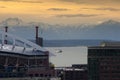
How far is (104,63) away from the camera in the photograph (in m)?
83.7

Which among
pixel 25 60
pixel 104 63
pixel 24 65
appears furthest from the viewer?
pixel 25 60

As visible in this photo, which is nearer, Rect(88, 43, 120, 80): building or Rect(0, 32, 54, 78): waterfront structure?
Rect(88, 43, 120, 80): building

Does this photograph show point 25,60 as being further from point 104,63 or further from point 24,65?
point 104,63

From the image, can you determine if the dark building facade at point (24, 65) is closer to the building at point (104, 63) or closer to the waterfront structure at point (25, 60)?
the waterfront structure at point (25, 60)

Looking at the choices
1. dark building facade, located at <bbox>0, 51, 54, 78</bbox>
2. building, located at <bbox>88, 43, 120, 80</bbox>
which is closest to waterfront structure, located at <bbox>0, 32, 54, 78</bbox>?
dark building facade, located at <bbox>0, 51, 54, 78</bbox>

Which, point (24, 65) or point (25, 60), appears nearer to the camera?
point (24, 65)

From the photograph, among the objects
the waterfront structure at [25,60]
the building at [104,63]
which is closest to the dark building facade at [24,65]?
the waterfront structure at [25,60]

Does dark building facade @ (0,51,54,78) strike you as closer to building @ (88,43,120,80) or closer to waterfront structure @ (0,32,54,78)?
waterfront structure @ (0,32,54,78)

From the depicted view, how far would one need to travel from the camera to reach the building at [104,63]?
82562 millimetres

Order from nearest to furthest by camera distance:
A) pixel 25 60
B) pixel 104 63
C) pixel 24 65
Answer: pixel 104 63 → pixel 24 65 → pixel 25 60

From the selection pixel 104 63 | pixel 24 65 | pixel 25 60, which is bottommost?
pixel 104 63

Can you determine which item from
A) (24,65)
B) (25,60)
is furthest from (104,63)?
(25,60)

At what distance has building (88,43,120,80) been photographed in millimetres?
82562

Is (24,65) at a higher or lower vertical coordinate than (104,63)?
higher
